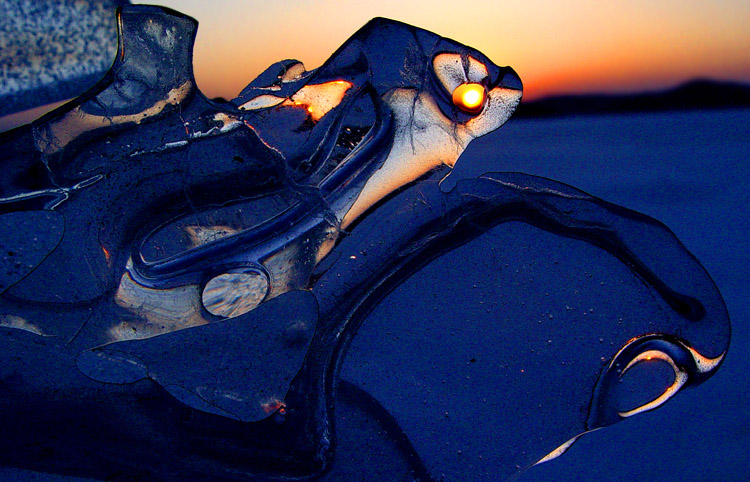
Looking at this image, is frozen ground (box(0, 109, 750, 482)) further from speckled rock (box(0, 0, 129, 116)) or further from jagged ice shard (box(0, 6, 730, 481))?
speckled rock (box(0, 0, 129, 116))

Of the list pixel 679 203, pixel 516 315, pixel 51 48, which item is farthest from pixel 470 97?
pixel 51 48

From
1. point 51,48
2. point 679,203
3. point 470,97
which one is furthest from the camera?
point 679,203

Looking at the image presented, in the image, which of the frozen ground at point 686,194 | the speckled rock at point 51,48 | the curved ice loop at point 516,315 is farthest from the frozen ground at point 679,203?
the speckled rock at point 51,48

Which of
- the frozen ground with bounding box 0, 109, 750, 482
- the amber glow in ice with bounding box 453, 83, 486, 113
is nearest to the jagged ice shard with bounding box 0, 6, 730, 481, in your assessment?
the amber glow in ice with bounding box 453, 83, 486, 113

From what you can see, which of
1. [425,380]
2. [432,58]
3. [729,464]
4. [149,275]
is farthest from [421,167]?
[729,464]

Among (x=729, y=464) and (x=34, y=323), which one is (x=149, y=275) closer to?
(x=34, y=323)

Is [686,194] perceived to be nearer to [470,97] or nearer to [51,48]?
[470,97]

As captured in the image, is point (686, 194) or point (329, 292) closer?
point (329, 292)
